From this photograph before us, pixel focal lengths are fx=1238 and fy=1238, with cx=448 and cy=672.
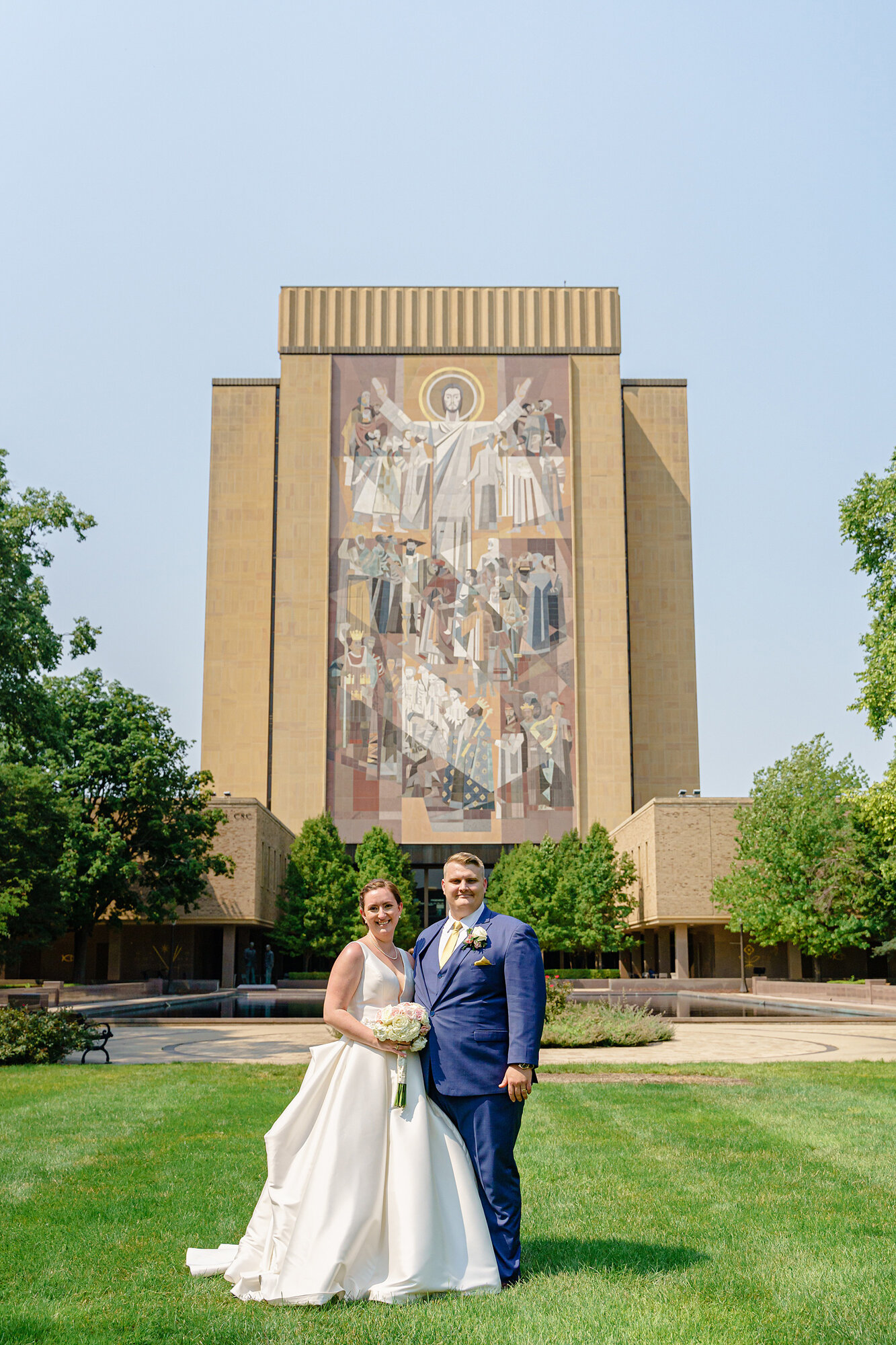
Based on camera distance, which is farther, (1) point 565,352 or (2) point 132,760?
(1) point 565,352

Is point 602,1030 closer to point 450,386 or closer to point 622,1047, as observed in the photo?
point 622,1047

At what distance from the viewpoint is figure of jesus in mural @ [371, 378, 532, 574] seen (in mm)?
75375

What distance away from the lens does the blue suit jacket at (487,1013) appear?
686cm

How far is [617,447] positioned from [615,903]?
29.2 meters

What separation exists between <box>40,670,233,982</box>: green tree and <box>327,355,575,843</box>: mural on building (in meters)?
22.4

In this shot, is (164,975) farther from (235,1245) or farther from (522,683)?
(235,1245)

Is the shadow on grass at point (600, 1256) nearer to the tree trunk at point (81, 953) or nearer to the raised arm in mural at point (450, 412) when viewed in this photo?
the tree trunk at point (81, 953)

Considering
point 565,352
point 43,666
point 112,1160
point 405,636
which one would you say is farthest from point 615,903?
point 112,1160

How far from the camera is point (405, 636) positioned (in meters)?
73.9

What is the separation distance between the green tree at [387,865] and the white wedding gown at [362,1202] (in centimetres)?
5554

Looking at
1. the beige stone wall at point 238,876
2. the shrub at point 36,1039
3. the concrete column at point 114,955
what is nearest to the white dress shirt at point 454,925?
the shrub at point 36,1039

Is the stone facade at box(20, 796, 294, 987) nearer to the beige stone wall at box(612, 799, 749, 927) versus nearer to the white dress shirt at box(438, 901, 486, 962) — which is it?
the beige stone wall at box(612, 799, 749, 927)

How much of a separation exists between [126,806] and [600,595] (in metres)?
35.7

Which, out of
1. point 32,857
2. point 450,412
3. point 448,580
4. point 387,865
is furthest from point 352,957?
point 450,412
